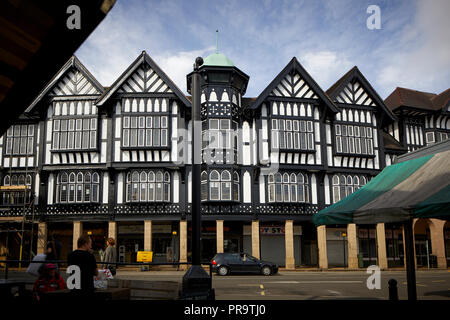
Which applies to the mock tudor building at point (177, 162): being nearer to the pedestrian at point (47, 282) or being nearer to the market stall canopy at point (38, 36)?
the pedestrian at point (47, 282)

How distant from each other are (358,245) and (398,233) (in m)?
3.72

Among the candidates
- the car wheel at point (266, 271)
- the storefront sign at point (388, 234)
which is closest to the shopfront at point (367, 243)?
the storefront sign at point (388, 234)

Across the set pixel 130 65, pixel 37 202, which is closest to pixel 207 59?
pixel 130 65

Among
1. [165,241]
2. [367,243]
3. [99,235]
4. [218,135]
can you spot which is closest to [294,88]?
[218,135]

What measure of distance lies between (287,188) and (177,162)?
789cm

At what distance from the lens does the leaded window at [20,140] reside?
2759cm

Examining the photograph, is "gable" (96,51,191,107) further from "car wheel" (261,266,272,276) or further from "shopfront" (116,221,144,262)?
"car wheel" (261,266,272,276)

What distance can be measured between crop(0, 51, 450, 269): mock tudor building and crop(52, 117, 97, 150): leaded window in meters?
0.07

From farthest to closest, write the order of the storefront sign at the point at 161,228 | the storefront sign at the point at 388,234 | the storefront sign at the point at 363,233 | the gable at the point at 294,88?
the storefront sign at the point at 388,234
the storefront sign at the point at 363,233
the storefront sign at the point at 161,228
the gable at the point at 294,88

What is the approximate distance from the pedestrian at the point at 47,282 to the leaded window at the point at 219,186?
18.8 metres

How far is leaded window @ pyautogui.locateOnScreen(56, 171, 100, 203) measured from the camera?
2614 cm

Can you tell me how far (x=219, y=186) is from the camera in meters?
26.1

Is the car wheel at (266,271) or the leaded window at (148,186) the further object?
the leaded window at (148,186)
